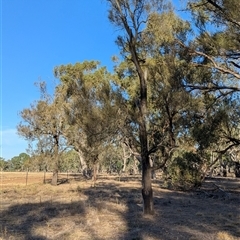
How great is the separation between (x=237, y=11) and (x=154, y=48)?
8.97ft

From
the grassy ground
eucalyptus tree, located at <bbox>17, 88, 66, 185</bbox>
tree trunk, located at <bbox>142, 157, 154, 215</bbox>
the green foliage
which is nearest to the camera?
the grassy ground

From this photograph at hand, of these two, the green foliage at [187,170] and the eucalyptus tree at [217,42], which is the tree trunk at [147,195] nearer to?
the eucalyptus tree at [217,42]

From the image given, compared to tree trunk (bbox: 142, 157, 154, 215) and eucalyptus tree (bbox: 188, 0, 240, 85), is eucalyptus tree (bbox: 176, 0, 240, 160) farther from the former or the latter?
tree trunk (bbox: 142, 157, 154, 215)

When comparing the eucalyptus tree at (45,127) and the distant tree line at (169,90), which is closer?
the distant tree line at (169,90)

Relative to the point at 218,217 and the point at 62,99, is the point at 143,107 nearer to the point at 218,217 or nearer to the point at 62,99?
the point at 218,217

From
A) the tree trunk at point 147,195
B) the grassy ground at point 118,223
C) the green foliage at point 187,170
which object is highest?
the green foliage at point 187,170

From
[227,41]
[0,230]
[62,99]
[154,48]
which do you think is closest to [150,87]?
[154,48]

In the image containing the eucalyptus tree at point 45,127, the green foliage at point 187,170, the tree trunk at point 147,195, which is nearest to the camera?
the tree trunk at point 147,195

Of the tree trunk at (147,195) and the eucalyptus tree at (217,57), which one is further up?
the eucalyptus tree at (217,57)

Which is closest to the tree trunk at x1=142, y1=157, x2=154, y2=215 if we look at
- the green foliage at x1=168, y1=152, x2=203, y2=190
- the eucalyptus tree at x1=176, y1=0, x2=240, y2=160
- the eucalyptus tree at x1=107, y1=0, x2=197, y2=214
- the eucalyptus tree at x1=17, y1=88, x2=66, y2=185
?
the eucalyptus tree at x1=107, y1=0, x2=197, y2=214

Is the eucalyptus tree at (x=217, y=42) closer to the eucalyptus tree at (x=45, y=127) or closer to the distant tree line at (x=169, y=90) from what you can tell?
the distant tree line at (x=169, y=90)

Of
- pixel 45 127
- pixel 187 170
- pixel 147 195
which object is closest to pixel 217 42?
pixel 147 195

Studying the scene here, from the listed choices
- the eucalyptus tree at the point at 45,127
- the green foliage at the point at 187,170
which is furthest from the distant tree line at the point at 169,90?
the eucalyptus tree at the point at 45,127

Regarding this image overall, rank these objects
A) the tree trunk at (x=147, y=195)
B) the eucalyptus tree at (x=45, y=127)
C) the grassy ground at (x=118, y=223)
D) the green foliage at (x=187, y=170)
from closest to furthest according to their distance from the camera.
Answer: the grassy ground at (x=118, y=223)
the tree trunk at (x=147, y=195)
the green foliage at (x=187, y=170)
the eucalyptus tree at (x=45, y=127)
